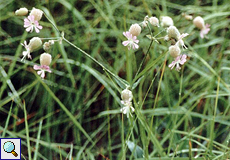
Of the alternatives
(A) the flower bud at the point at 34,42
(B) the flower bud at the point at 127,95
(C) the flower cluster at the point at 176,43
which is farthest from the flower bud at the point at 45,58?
(C) the flower cluster at the point at 176,43

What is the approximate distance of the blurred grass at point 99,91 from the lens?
1.16 m

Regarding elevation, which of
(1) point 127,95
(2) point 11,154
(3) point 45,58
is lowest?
(2) point 11,154

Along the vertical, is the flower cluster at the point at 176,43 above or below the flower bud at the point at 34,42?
below

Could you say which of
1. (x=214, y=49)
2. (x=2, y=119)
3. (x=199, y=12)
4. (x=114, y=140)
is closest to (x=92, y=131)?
(x=114, y=140)

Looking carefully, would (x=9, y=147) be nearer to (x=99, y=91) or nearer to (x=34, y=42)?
(x=34, y=42)

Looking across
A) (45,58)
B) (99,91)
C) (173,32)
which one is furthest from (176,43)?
(99,91)

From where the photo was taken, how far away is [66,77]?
136 cm

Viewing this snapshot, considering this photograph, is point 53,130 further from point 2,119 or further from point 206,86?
point 206,86

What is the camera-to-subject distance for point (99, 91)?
1317 mm

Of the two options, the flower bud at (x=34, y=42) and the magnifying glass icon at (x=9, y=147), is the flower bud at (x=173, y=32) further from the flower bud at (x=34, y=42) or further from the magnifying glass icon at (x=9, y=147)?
the magnifying glass icon at (x=9, y=147)

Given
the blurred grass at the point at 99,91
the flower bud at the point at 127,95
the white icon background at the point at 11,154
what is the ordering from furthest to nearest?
the blurred grass at the point at 99,91 < the white icon background at the point at 11,154 < the flower bud at the point at 127,95

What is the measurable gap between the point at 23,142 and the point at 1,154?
0.68 feet

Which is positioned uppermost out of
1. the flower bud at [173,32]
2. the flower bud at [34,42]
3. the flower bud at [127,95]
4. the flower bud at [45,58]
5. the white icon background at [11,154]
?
the flower bud at [34,42]

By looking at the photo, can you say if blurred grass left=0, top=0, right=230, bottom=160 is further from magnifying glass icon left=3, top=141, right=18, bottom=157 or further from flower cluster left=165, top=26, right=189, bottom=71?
flower cluster left=165, top=26, right=189, bottom=71
